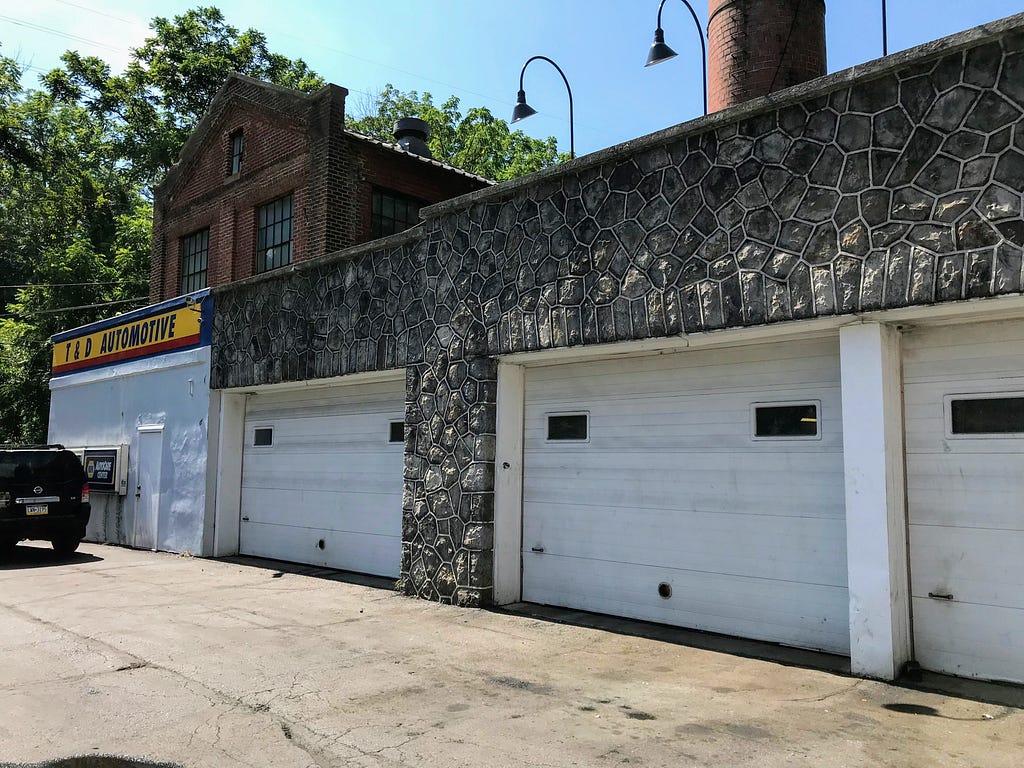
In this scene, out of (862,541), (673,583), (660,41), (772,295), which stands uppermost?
(660,41)

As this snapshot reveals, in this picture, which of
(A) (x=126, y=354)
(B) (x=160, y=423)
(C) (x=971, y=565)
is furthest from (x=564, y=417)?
(A) (x=126, y=354)

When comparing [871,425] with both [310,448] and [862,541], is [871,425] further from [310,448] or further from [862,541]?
[310,448]

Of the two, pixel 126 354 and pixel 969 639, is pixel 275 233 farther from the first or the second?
pixel 969 639

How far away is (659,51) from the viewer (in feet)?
32.9

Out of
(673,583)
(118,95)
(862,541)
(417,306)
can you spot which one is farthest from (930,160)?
(118,95)

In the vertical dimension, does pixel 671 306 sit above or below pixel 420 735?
above

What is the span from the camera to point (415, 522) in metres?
9.07

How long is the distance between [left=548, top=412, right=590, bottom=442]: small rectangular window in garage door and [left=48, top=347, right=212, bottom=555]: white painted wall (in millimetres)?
6806

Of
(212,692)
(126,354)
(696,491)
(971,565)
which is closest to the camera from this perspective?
(212,692)

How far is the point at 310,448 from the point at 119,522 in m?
5.64

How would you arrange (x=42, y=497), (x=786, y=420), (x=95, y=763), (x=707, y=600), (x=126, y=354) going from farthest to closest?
(x=126, y=354), (x=42, y=497), (x=707, y=600), (x=786, y=420), (x=95, y=763)

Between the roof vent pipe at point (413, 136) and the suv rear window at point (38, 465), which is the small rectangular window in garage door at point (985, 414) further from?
the roof vent pipe at point (413, 136)

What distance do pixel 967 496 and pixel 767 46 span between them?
19.0 ft

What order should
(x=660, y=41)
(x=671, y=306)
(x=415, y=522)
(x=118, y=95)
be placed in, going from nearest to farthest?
(x=671, y=306)
(x=415, y=522)
(x=660, y=41)
(x=118, y=95)
